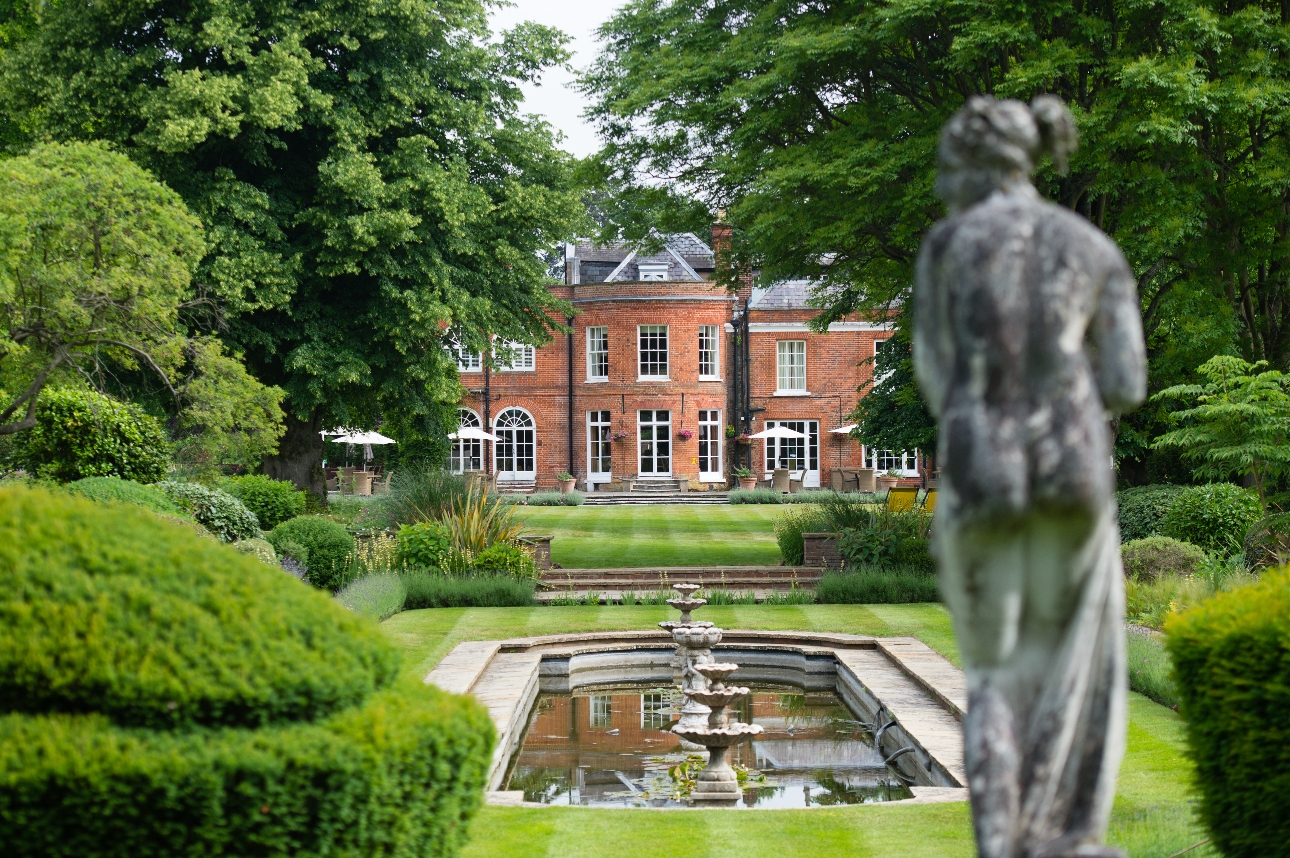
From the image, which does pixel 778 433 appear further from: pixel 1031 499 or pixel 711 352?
pixel 1031 499

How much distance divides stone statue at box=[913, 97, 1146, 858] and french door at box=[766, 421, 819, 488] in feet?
132

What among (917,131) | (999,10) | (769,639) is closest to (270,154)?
(917,131)

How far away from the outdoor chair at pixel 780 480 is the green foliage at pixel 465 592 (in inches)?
967

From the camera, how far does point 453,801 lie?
14.8ft

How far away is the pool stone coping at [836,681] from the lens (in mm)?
7871

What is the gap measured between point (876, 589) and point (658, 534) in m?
9.94

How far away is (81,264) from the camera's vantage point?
46.9 feet

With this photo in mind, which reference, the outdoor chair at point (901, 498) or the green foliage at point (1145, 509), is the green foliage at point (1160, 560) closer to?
the green foliage at point (1145, 509)

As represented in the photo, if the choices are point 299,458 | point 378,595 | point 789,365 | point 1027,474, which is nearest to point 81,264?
point 378,595

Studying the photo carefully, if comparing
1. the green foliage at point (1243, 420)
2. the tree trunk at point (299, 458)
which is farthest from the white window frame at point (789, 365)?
the green foliage at point (1243, 420)

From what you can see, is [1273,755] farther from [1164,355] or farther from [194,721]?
[1164,355]

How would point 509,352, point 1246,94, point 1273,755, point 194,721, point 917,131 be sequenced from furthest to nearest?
point 509,352
point 917,131
point 1246,94
point 1273,755
point 194,721

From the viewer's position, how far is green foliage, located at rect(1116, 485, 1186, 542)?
17156 mm

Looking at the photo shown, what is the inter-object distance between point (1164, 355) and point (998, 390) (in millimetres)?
16602
